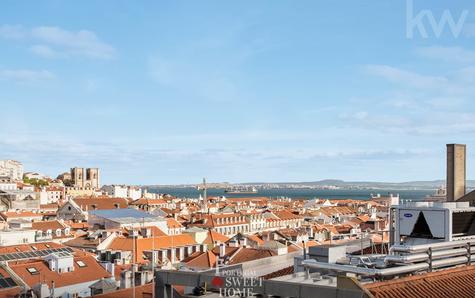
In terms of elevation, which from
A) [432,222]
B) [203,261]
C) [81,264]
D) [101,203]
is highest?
[432,222]

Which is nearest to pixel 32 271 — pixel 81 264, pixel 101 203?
pixel 81 264

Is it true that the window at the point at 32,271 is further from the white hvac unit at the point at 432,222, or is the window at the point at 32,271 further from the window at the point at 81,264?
the white hvac unit at the point at 432,222

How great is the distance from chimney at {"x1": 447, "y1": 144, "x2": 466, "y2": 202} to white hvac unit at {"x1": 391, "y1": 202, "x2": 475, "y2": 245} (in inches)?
362

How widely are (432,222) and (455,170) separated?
11.1 m

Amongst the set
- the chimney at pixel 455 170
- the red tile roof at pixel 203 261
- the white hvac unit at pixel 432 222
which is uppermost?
the chimney at pixel 455 170

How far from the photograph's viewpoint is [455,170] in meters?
29.9

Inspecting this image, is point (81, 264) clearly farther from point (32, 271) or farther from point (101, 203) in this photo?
point (101, 203)

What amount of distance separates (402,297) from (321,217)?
109745 mm

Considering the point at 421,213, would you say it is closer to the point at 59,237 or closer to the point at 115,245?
the point at 115,245

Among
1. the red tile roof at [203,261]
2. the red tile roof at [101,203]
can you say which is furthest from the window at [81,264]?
the red tile roof at [101,203]

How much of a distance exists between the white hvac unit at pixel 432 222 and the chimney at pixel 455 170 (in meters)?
9.20

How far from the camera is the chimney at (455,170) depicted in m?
29.6

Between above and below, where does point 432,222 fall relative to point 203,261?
above

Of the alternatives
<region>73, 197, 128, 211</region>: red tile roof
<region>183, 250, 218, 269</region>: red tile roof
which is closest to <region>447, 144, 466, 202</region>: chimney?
<region>183, 250, 218, 269</region>: red tile roof
